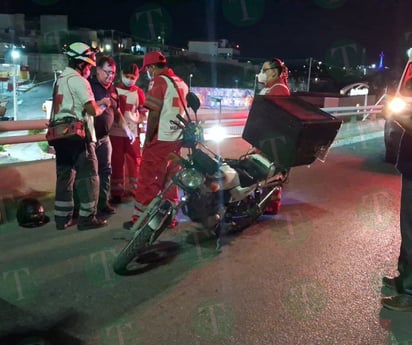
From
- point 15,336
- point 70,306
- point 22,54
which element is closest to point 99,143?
point 70,306

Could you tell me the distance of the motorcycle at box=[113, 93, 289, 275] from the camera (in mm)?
4066

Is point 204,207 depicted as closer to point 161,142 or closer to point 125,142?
point 161,142

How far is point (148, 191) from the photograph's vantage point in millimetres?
5074

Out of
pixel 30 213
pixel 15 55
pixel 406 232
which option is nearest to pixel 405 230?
pixel 406 232

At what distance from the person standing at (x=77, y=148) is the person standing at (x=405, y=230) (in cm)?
299

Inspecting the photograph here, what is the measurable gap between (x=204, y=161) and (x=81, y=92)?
1525mm

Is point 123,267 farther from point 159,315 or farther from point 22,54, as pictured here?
point 22,54

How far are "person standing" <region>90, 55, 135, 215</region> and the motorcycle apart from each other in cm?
138
